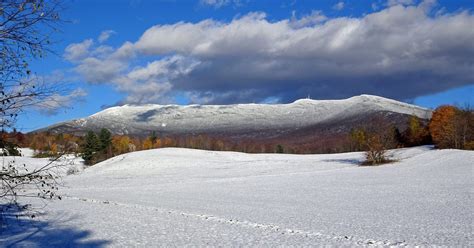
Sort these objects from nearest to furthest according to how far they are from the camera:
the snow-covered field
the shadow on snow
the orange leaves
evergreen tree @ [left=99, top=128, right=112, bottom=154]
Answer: the shadow on snow → the snow-covered field → the orange leaves → evergreen tree @ [left=99, top=128, right=112, bottom=154]

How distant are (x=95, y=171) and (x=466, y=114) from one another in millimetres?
61810

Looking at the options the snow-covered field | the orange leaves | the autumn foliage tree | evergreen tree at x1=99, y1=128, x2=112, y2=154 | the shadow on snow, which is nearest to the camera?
the shadow on snow

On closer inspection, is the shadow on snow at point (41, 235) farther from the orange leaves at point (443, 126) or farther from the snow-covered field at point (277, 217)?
the orange leaves at point (443, 126)

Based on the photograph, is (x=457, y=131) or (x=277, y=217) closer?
(x=277, y=217)

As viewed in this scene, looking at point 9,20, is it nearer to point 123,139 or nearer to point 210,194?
point 210,194

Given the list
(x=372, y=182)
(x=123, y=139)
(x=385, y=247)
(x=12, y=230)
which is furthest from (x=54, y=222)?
(x=123, y=139)

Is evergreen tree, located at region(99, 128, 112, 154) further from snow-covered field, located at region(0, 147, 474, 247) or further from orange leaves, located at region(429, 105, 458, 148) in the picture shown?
snow-covered field, located at region(0, 147, 474, 247)

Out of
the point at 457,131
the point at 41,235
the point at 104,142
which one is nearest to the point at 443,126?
the point at 457,131

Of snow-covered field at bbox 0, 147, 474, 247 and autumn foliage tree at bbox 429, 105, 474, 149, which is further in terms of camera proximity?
autumn foliage tree at bbox 429, 105, 474, 149

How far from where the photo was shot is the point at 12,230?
17281 millimetres

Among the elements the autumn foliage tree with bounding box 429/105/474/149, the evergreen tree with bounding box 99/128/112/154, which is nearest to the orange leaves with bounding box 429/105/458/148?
the autumn foliage tree with bounding box 429/105/474/149

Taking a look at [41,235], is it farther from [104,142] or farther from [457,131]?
[104,142]

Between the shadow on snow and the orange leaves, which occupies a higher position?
the orange leaves

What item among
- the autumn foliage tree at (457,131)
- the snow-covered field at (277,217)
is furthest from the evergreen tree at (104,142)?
the snow-covered field at (277,217)
